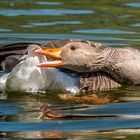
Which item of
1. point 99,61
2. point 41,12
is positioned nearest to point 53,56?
point 99,61

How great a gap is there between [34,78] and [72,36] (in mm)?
3360

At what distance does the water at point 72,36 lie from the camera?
25.5ft

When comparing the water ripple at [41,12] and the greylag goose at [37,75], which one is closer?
the greylag goose at [37,75]

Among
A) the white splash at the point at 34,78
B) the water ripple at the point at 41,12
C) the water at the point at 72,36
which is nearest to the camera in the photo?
the water at the point at 72,36

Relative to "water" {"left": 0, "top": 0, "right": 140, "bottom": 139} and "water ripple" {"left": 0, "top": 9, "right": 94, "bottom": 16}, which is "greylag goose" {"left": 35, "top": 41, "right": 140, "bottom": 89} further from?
"water ripple" {"left": 0, "top": 9, "right": 94, "bottom": 16}

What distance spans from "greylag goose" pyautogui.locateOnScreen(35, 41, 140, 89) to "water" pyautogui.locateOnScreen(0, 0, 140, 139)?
0.18 metres

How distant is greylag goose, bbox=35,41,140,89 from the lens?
9266 mm

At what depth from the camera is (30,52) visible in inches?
360

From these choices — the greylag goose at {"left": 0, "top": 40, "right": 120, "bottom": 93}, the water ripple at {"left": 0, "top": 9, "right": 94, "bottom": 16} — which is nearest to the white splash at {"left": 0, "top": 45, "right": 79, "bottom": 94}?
the greylag goose at {"left": 0, "top": 40, "right": 120, "bottom": 93}

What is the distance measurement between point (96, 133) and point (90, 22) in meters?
6.26

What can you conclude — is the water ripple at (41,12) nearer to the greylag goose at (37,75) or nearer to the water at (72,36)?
the water at (72,36)

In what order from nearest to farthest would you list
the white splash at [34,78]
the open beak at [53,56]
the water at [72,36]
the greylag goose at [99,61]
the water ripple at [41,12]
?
the water at [72,36]
the open beak at [53,56]
the white splash at [34,78]
the greylag goose at [99,61]
the water ripple at [41,12]

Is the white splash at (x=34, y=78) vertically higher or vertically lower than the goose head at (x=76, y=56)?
lower

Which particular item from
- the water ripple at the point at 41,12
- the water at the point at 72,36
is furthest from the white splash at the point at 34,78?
the water ripple at the point at 41,12
